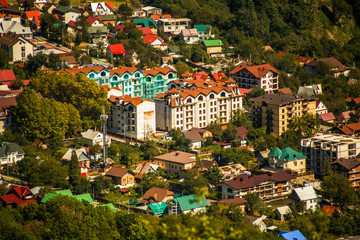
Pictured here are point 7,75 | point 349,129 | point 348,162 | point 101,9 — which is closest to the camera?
point 348,162

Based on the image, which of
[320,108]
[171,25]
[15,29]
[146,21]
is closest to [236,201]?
[320,108]

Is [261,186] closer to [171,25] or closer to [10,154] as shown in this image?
[10,154]

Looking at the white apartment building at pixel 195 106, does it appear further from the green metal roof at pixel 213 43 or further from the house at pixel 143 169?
the green metal roof at pixel 213 43

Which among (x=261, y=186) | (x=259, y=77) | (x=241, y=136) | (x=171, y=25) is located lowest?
(x=261, y=186)

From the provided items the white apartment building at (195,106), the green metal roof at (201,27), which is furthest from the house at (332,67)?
the white apartment building at (195,106)

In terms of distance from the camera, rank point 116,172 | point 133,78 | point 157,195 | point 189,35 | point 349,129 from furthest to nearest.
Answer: point 189,35 < point 133,78 < point 349,129 < point 116,172 < point 157,195

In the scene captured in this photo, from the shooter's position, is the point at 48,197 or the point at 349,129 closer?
the point at 48,197

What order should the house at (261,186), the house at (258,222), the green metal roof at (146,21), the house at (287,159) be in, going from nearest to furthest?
1. the house at (258,222)
2. the house at (261,186)
3. the house at (287,159)
4. the green metal roof at (146,21)

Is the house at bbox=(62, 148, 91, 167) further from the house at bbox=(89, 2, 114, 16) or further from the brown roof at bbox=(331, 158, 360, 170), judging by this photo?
the house at bbox=(89, 2, 114, 16)
